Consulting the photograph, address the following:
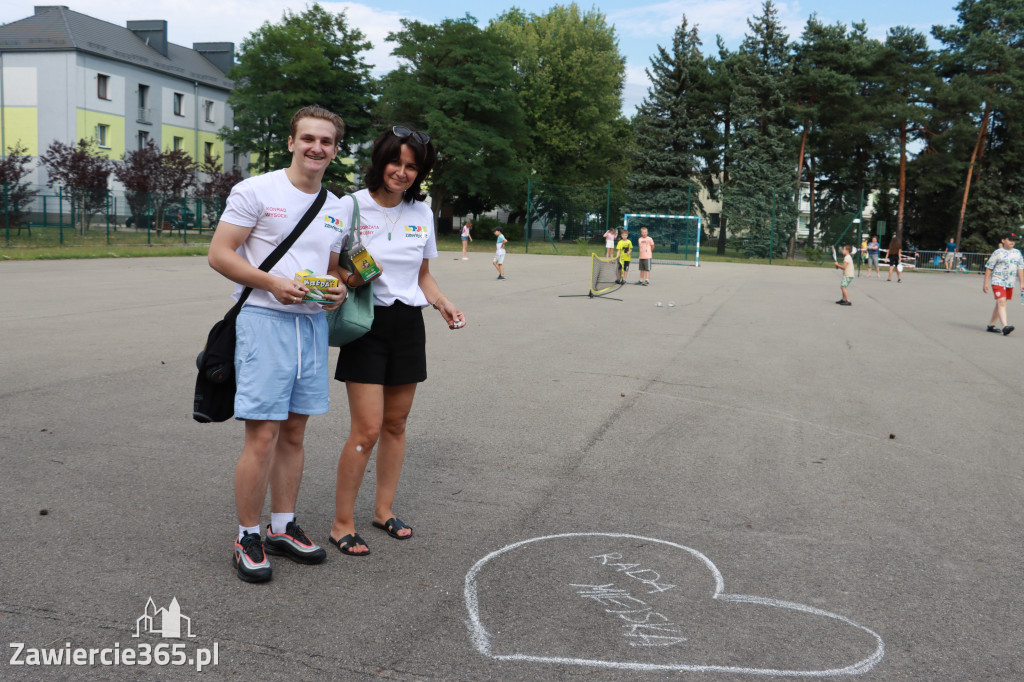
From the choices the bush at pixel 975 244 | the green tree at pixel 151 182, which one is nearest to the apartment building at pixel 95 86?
the green tree at pixel 151 182

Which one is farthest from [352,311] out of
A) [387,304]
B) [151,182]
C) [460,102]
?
[460,102]

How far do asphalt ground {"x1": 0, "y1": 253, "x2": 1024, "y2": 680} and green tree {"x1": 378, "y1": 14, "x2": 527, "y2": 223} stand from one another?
4418 cm

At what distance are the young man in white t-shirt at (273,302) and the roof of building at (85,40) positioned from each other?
5353cm

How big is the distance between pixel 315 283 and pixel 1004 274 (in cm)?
1455

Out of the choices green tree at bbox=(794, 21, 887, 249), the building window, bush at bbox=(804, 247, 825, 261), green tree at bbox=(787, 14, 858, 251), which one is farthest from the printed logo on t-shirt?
the building window

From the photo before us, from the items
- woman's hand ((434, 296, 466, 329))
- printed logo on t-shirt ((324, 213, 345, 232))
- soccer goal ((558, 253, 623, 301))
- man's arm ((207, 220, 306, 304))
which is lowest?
soccer goal ((558, 253, 623, 301))

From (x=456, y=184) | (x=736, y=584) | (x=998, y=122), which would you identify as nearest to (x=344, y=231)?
(x=736, y=584)

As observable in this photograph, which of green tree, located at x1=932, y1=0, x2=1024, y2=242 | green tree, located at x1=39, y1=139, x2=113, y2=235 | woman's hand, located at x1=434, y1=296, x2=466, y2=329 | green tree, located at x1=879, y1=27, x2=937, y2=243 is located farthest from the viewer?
green tree, located at x1=879, y1=27, x2=937, y2=243

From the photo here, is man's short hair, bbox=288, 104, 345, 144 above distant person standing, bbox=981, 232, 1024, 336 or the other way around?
above

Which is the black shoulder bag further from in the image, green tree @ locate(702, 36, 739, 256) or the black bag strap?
green tree @ locate(702, 36, 739, 256)

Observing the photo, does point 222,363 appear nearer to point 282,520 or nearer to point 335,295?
point 335,295

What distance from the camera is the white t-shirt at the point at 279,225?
11.4 ft

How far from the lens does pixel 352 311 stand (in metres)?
3.73

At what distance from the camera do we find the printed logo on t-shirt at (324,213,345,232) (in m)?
3.64
